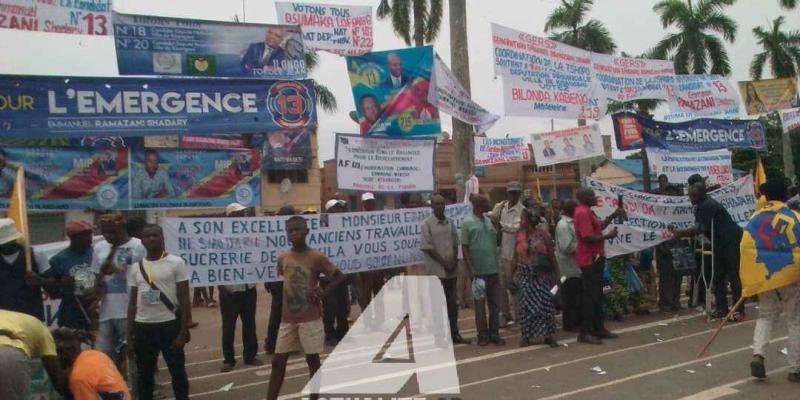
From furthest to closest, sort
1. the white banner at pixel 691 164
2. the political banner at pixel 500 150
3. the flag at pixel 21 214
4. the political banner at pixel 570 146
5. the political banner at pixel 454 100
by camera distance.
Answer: the political banner at pixel 500 150
the political banner at pixel 570 146
the white banner at pixel 691 164
the political banner at pixel 454 100
the flag at pixel 21 214

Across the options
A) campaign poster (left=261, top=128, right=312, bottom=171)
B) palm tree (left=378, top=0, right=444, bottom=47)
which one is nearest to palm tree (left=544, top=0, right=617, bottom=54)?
palm tree (left=378, top=0, right=444, bottom=47)

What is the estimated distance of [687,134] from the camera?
12.8 metres

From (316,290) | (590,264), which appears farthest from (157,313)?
(590,264)

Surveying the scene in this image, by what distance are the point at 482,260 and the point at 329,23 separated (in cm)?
555

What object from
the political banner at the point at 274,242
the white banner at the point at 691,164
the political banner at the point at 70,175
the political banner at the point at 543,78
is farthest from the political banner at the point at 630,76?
the political banner at the point at 70,175

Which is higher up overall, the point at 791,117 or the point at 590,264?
the point at 791,117

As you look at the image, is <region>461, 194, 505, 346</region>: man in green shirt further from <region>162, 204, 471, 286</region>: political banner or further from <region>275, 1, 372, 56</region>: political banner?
<region>275, 1, 372, 56</region>: political banner

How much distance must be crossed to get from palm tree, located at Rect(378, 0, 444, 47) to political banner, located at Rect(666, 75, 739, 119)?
46.5 feet

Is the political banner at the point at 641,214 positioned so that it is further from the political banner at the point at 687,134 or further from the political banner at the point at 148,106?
the political banner at the point at 148,106

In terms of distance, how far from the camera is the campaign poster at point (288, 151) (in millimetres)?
32031

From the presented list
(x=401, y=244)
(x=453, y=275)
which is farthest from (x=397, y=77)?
(x=453, y=275)

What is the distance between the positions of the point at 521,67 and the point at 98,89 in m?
6.53

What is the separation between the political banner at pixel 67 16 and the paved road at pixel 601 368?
4243 mm

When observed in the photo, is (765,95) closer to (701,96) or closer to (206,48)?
(701,96)
